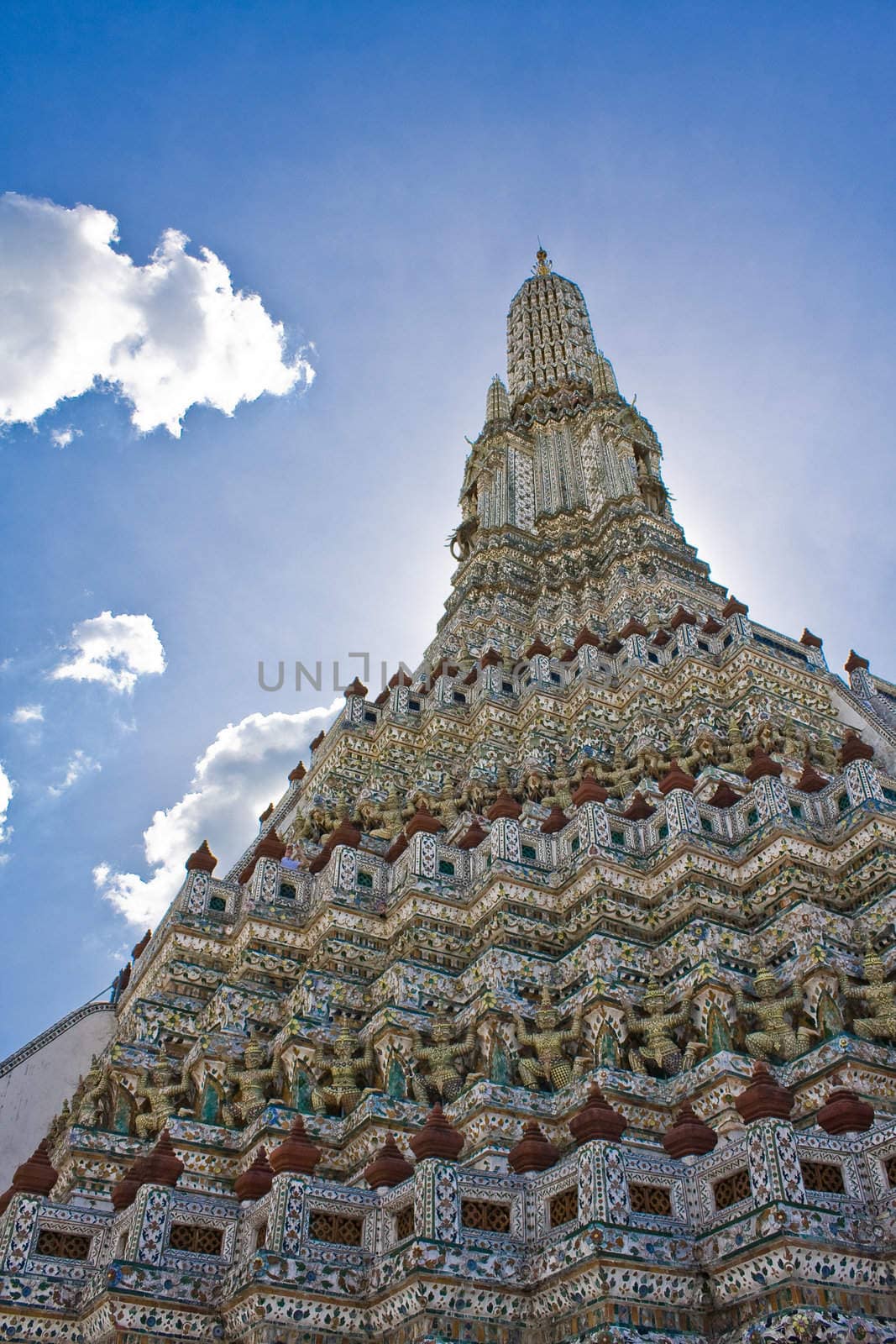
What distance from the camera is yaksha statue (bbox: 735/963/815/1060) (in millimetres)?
12805

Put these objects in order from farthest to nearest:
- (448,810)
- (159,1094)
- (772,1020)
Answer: (448,810), (159,1094), (772,1020)

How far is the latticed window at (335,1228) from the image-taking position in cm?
1009

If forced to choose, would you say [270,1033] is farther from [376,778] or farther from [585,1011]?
[376,778]

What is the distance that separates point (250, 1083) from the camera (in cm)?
1444

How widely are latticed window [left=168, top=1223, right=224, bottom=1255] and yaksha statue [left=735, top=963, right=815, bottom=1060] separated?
6.37 metres

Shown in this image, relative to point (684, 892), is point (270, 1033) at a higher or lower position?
lower

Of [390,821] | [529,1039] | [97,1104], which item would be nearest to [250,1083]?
[97,1104]

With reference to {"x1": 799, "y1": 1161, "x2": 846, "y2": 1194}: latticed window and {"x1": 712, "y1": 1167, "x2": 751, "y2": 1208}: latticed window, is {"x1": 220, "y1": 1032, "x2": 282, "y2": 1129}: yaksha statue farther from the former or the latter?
{"x1": 799, "y1": 1161, "x2": 846, "y2": 1194}: latticed window

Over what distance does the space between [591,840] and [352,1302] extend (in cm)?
793

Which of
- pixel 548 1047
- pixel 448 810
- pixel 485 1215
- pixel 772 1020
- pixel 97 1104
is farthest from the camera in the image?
pixel 448 810

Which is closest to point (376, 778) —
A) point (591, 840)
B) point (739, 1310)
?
point (591, 840)

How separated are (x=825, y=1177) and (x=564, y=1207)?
Answer: 2.29m

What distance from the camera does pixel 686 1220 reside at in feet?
31.4

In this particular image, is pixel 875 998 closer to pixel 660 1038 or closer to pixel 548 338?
pixel 660 1038
